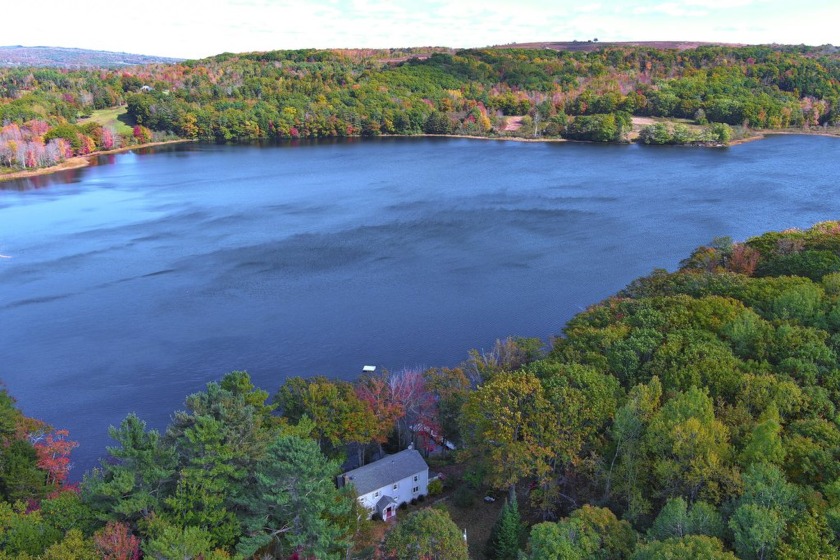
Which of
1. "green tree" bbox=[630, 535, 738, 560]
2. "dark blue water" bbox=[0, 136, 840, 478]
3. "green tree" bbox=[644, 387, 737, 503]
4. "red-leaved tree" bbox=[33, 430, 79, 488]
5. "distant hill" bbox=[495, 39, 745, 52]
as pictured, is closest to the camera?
"green tree" bbox=[630, 535, 738, 560]

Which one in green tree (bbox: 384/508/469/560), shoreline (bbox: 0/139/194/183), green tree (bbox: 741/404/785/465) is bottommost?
green tree (bbox: 384/508/469/560)

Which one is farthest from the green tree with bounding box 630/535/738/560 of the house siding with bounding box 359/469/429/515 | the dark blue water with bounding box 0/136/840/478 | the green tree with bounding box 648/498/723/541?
the dark blue water with bounding box 0/136/840/478

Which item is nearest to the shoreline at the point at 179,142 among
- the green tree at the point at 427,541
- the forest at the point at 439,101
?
the forest at the point at 439,101

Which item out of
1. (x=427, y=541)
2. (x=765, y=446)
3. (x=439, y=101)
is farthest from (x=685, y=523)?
(x=439, y=101)

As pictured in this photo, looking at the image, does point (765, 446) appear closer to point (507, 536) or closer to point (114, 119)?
point (507, 536)

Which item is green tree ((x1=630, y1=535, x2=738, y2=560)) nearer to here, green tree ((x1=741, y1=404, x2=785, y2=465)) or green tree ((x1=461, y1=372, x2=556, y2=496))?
green tree ((x1=741, y1=404, x2=785, y2=465))

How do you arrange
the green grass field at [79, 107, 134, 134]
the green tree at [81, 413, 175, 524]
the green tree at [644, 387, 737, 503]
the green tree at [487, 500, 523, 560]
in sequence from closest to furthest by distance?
the green tree at [81, 413, 175, 524]
the green tree at [644, 387, 737, 503]
the green tree at [487, 500, 523, 560]
the green grass field at [79, 107, 134, 134]

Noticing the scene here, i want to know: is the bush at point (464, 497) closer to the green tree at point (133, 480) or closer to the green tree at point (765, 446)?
the green tree at point (765, 446)
